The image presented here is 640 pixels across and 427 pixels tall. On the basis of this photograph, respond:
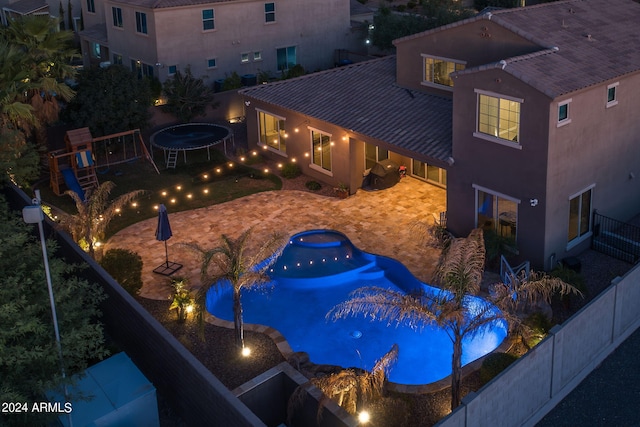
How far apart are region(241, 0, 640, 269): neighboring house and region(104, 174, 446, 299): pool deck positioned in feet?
4.78

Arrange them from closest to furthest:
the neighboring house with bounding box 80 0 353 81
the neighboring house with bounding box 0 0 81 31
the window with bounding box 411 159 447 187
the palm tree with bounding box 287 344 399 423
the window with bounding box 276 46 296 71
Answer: the palm tree with bounding box 287 344 399 423 → the window with bounding box 411 159 447 187 → the neighboring house with bounding box 80 0 353 81 → the window with bounding box 276 46 296 71 → the neighboring house with bounding box 0 0 81 31

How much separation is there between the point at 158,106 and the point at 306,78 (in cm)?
898

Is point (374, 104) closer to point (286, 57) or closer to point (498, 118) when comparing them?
point (498, 118)

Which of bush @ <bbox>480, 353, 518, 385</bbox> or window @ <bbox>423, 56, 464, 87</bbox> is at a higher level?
→ window @ <bbox>423, 56, 464, 87</bbox>

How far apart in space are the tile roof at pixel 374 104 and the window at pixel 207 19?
10896mm

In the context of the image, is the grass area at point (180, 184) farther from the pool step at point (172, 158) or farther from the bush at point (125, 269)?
the bush at point (125, 269)

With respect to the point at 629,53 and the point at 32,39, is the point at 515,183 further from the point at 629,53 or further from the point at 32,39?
the point at 32,39

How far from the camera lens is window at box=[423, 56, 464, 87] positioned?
88.3ft

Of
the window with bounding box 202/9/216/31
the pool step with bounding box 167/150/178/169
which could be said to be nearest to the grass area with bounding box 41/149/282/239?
the pool step with bounding box 167/150/178/169

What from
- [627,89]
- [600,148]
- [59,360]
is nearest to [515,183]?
[600,148]

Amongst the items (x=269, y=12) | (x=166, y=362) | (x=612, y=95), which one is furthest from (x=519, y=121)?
(x=269, y=12)

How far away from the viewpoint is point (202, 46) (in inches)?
1618

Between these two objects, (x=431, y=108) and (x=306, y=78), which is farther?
(x=306, y=78)

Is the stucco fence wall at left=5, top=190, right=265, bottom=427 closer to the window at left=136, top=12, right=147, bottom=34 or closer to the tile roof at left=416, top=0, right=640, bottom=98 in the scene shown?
the tile roof at left=416, top=0, right=640, bottom=98
